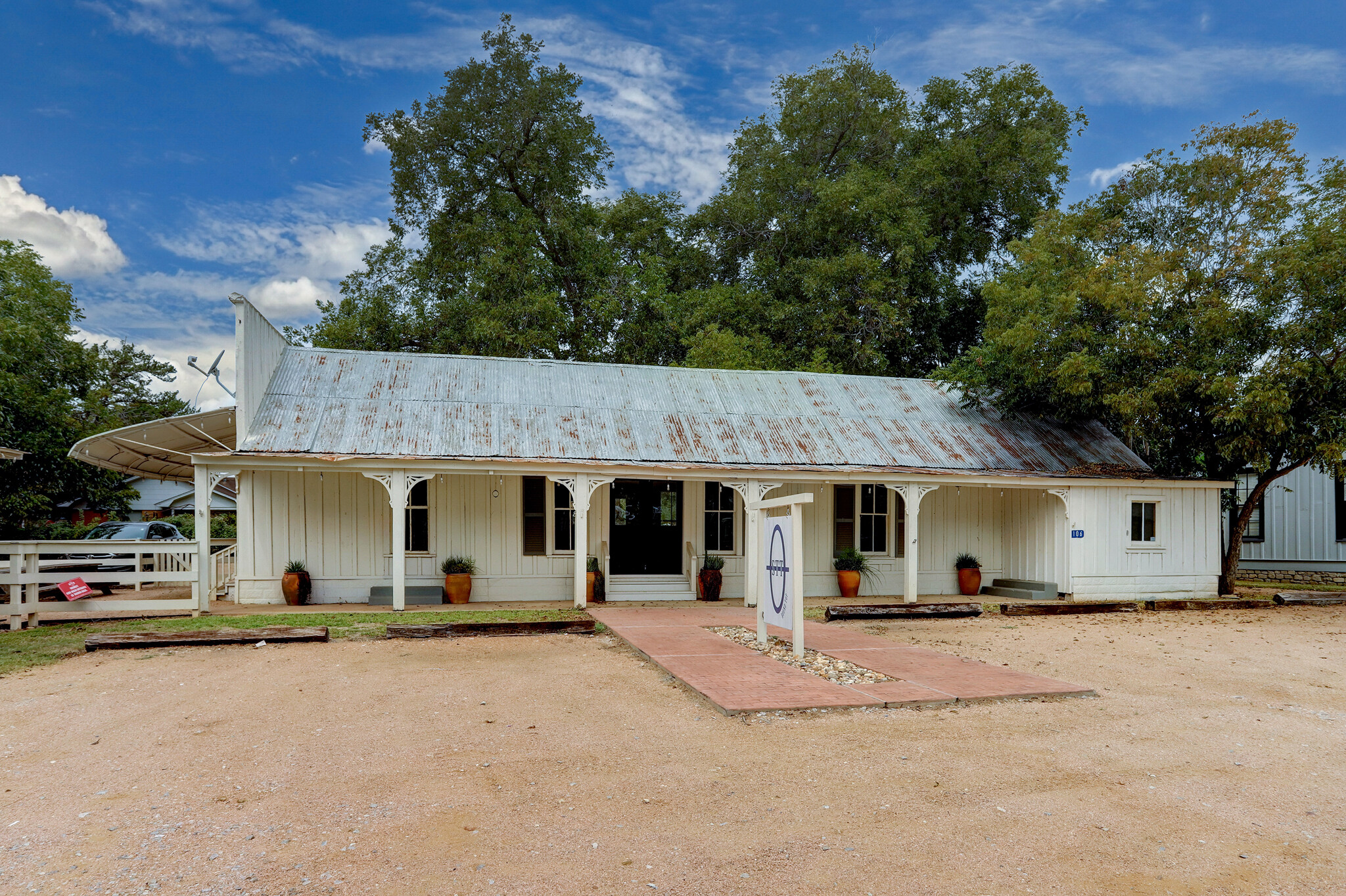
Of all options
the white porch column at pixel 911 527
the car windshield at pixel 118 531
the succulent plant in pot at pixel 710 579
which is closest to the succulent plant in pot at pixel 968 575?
the white porch column at pixel 911 527

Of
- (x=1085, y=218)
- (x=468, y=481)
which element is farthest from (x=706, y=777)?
(x=1085, y=218)

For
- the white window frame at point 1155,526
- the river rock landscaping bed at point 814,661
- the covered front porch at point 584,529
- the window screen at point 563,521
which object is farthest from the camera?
the white window frame at point 1155,526

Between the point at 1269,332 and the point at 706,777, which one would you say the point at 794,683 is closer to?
the point at 706,777

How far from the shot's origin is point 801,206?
2622 cm

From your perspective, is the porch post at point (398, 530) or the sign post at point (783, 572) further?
the porch post at point (398, 530)

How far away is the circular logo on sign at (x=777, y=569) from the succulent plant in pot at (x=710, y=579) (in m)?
5.19

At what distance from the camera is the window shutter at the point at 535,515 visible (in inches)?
559

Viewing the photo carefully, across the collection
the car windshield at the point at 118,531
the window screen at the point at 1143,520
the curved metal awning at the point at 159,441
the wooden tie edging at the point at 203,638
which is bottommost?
the wooden tie edging at the point at 203,638

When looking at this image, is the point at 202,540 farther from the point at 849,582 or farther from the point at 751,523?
the point at 849,582

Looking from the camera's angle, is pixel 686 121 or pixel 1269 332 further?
pixel 686 121

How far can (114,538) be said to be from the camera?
17.6m

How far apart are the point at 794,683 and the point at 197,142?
1772cm

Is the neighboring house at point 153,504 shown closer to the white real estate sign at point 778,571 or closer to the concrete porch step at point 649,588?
the concrete porch step at point 649,588

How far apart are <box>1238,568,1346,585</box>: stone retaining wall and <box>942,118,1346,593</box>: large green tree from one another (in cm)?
500
